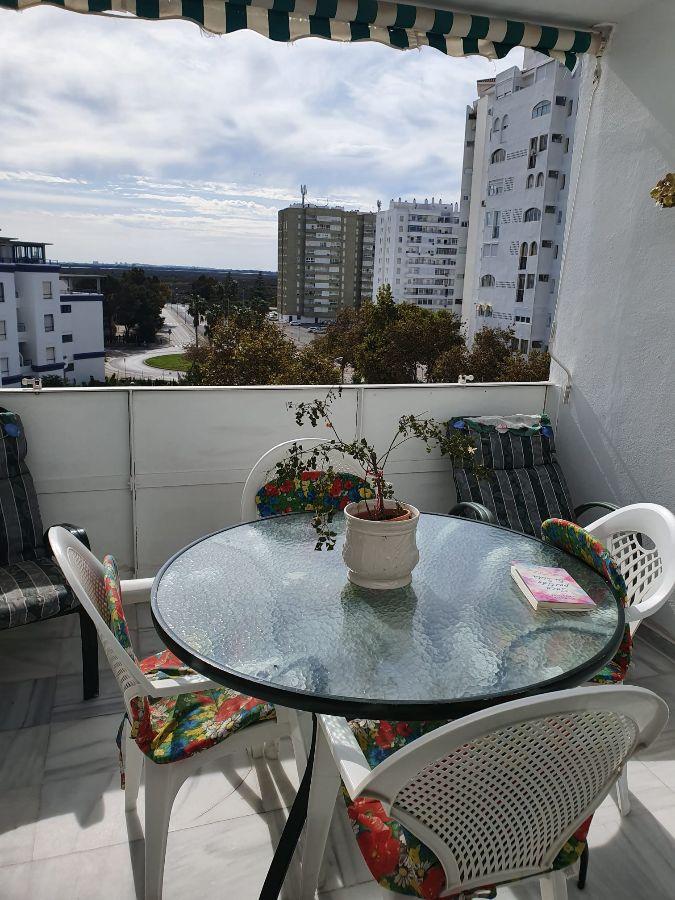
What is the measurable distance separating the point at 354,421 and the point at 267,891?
2.37 meters

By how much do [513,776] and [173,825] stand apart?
1.23 meters

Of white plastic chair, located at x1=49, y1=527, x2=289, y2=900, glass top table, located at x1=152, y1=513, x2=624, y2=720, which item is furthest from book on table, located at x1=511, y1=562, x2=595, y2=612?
white plastic chair, located at x1=49, y1=527, x2=289, y2=900

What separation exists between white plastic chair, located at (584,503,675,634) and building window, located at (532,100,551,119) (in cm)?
5344

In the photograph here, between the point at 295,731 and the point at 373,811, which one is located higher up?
the point at 373,811

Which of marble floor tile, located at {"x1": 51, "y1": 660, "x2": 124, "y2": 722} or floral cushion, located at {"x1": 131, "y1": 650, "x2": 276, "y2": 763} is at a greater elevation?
floral cushion, located at {"x1": 131, "y1": 650, "x2": 276, "y2": 763}

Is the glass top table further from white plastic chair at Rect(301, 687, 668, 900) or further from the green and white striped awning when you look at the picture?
the green and white striped awning

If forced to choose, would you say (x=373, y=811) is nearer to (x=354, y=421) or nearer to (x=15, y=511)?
(x=15, y=511)

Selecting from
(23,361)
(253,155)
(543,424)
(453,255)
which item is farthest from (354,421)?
(453,255)

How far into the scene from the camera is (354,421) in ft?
11.8

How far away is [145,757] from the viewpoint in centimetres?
159

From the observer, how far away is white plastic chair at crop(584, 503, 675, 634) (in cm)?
187

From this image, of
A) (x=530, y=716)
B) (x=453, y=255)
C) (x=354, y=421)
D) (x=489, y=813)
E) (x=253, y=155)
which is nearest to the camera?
(x=530, y=716)

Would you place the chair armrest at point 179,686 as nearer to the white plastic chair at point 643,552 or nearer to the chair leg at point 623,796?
the white plastic chair at point 643,552

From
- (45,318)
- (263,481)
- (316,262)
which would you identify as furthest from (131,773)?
(316,262)
